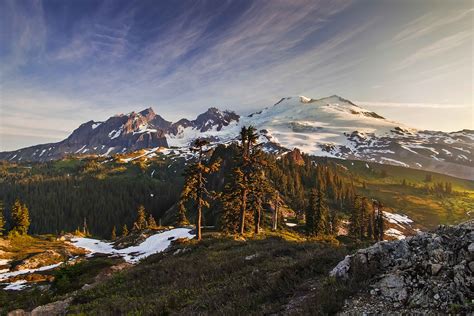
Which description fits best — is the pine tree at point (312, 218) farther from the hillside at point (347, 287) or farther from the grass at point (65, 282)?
the hillside at point (347, 287)

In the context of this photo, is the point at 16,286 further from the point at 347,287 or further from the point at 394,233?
the point at 394,233

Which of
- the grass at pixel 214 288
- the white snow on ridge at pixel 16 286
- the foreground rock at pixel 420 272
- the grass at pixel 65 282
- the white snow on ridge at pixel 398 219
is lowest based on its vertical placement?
the white snow on ridge at pixel 398 219

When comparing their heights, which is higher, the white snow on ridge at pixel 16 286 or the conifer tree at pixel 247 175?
the conifer tree at pixel 247 175

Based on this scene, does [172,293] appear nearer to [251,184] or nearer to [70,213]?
[251,184]

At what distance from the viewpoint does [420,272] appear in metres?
8.41

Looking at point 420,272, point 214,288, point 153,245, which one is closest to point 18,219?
point 153,245

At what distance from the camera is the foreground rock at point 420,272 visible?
24.3 feet

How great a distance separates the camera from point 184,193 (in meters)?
43.3

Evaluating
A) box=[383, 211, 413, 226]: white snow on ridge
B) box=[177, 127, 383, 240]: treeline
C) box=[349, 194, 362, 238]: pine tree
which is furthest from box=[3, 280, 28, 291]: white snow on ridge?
box=[383, 211, 413, 226]: white snow on ridge

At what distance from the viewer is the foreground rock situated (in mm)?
7406

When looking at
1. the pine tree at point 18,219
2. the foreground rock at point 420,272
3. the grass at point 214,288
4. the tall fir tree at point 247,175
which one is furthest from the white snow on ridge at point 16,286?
the pine tree at point 18,219

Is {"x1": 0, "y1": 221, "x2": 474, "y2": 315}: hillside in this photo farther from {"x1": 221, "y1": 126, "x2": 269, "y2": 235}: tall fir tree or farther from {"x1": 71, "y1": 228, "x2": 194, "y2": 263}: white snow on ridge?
{"x1": 71, "y1": 228, "x2": 194, "y2": 263}: white snow on ridge

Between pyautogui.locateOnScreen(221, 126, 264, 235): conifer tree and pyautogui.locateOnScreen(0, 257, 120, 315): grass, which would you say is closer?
pyautogui.locateOnScreen(0, 257, 120, 315): grass

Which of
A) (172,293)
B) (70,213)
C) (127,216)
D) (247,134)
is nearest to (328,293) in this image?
(172,293)
